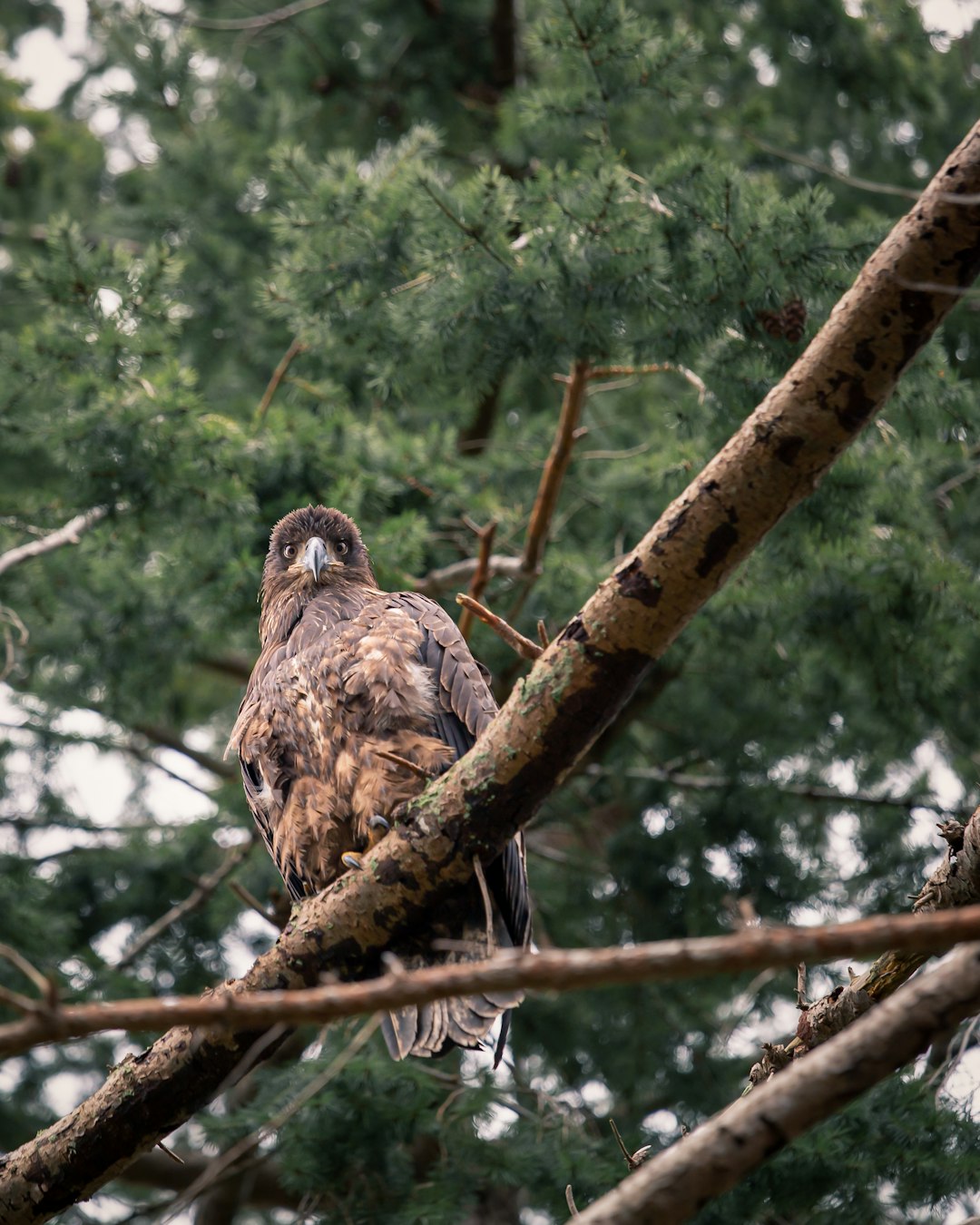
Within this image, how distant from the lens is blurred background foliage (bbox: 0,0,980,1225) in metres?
4.88

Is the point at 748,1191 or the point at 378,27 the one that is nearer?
the point at 748,1191

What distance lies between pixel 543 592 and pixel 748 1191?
9.29 ft

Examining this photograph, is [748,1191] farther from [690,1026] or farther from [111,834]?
[111,834]

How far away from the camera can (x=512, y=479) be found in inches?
279

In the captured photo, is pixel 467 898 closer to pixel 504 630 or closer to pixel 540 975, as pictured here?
pixel 504 630

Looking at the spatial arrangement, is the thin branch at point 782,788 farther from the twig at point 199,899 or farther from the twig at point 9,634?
the twig at point 9,634

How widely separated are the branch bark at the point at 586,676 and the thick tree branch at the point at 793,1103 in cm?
116

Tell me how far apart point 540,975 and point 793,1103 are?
0.48 meters

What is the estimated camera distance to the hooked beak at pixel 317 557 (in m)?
5.13

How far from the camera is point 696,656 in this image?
664 centimetres

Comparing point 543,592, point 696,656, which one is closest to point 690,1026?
point 696,656

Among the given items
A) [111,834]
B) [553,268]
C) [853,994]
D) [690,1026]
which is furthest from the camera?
[111,834]

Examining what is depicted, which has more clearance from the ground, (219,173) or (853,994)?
(219,173)

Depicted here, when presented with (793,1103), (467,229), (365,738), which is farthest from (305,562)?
(793,1103)
